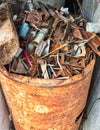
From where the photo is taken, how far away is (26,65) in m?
1.52

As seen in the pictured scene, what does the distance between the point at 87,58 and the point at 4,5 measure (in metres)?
0.61

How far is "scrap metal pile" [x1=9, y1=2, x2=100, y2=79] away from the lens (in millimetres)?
1507

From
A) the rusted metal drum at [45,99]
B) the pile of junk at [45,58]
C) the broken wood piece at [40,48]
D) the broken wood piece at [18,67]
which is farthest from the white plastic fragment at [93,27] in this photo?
the broken wood piece at [18,67]

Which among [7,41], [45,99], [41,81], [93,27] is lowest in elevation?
[45,99]

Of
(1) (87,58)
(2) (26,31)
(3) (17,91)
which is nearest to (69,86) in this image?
(1) (87,58)

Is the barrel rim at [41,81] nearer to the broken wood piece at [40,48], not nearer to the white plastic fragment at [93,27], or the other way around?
the broken wood piece at [40,48]

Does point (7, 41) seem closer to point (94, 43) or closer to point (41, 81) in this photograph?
point (41, 81)

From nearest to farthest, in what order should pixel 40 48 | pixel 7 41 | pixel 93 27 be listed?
1. pixel 7 41
2. pixel 40 48
3. pixel 93 27

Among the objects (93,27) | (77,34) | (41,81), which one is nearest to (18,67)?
(41,81)

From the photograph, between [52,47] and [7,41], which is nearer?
[7,41]

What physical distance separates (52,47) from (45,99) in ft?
1.06

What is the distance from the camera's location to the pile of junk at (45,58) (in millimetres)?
1474

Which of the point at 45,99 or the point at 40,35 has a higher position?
the point at 40,35

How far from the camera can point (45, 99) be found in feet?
5.07
